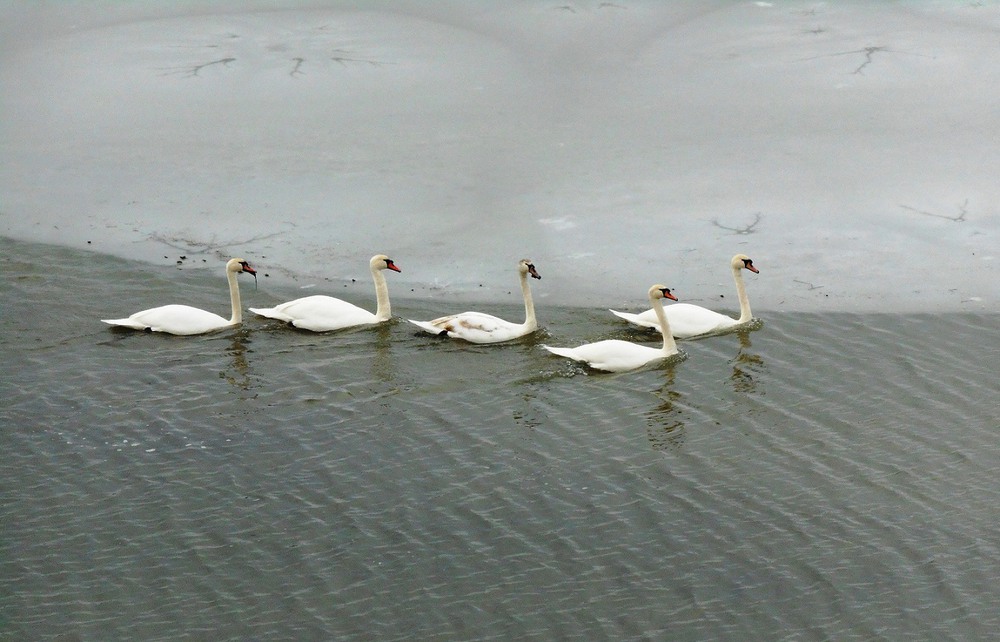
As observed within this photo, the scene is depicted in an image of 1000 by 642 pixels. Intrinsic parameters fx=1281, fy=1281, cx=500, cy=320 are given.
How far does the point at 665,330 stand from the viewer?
1307cm

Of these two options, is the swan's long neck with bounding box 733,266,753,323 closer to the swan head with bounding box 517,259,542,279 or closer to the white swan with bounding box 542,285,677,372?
the white swan with bounding box 542,285,677,372

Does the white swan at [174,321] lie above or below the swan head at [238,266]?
below

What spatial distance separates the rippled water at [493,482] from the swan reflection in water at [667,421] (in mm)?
37

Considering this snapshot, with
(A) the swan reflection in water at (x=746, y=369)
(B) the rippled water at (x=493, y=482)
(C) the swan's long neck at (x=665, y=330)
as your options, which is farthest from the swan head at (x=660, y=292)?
(A) the swan reflection in water at (x=746, y=369)

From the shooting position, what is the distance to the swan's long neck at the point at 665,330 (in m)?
13.1

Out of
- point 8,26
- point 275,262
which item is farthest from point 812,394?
point 8,26

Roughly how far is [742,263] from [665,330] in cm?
144

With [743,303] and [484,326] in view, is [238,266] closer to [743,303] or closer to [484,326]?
[484,326]

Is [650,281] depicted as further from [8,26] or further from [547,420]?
[8,26]

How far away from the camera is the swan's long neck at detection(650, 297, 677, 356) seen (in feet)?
42.9

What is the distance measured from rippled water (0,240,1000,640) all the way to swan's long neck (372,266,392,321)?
200 mm

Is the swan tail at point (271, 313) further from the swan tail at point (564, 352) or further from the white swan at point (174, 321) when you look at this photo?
the swan tail at point (564, 352)

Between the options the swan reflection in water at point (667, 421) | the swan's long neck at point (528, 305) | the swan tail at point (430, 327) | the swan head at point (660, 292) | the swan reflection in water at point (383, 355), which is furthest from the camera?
the swan's long neck at point (528, 305)

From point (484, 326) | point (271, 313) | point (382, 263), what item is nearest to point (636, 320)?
point (484, 326)
